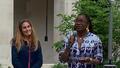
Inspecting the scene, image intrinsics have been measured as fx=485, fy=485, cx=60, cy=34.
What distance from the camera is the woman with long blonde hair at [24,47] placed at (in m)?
7.55

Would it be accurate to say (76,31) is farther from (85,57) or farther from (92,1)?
(92,1)

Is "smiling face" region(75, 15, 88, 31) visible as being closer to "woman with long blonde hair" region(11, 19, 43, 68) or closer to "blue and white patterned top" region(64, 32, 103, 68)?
"blue and white patterned top" region(64, 32, 103, 68)

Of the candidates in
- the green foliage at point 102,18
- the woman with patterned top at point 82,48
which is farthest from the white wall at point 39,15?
the woman with patterned top at point 82,48

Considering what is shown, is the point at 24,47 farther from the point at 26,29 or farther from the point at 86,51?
the point at 86,51

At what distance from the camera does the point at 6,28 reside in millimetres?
14648

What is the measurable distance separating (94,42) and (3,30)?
7878mm

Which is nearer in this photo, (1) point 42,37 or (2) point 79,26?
(2) point 79,26

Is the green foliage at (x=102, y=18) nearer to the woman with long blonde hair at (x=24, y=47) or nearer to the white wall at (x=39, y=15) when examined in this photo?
the woman with long blonde hair at (x=24, y=47)

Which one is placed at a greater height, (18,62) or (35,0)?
(35,0)

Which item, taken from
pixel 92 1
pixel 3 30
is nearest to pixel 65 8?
pixel 3 30

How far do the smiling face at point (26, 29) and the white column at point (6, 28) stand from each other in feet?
23.1

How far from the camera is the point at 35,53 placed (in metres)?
7.65

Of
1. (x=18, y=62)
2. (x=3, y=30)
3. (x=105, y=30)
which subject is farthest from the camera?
(x=3, y=30)

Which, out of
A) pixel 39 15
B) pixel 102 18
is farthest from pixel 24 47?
pixel 39 15
